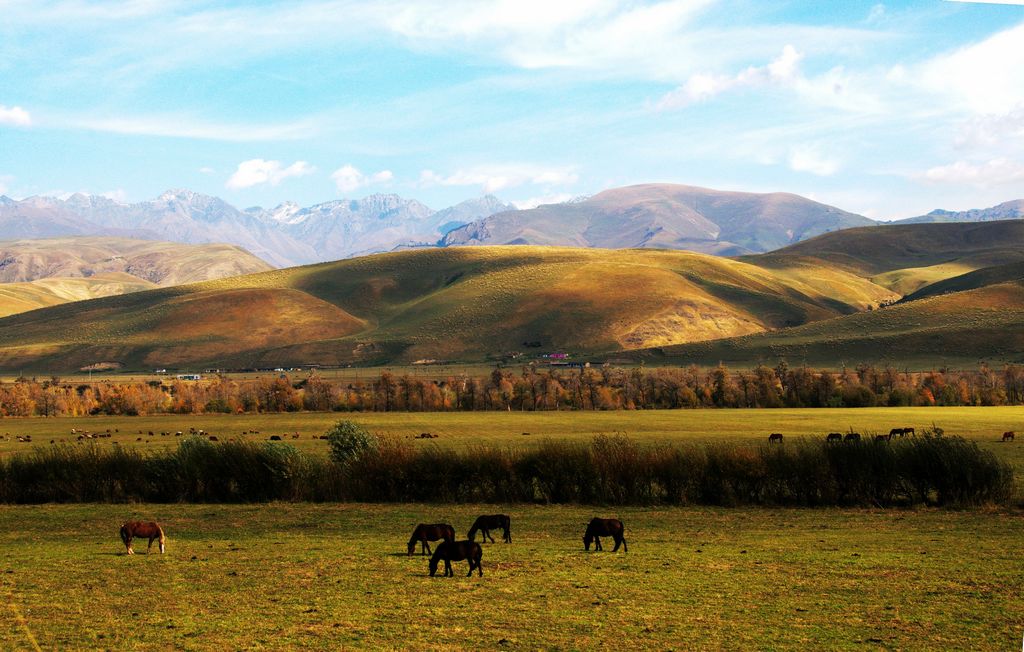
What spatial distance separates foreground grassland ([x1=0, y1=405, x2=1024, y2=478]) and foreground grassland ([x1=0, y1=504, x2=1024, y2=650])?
38.4 metres

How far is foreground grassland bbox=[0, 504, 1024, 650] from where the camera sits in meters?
17.4

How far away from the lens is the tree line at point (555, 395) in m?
130

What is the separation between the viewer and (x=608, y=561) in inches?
1003

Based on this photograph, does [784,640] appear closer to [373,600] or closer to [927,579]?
[927,579]

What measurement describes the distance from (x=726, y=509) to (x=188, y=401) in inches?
4675

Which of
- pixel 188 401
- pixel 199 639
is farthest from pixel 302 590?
pixel 188 401

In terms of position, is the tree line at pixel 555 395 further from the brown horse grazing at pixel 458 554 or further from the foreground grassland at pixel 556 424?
the brown horse grazing at pixel 458 554

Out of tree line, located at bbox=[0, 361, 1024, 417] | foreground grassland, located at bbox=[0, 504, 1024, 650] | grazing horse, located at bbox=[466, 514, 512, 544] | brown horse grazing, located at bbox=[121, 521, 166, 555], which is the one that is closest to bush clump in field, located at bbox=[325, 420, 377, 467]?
foreground grassland, located at bbox=[0, 504, 1024, 650]

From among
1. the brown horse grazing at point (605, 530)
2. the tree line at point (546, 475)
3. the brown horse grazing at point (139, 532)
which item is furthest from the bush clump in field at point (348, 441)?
the brown horse grazing at point (605, 530)

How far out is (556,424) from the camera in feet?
327

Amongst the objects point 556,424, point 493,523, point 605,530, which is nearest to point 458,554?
point 493,523

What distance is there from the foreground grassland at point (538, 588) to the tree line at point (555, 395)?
99545 millimetres

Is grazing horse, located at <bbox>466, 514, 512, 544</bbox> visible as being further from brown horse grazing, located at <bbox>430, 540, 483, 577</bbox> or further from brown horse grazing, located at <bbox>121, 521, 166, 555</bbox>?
brown horse grazing, located at <bbox>121, 521, 166, 555</bbox>

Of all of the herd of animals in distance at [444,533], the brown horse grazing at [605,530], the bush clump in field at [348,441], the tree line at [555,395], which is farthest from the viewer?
the tree line at [555,395]
